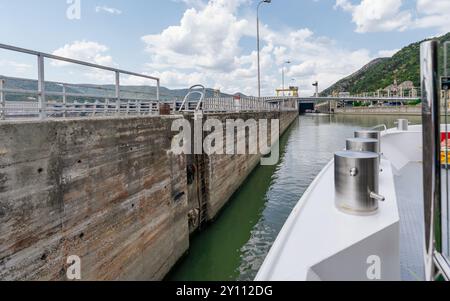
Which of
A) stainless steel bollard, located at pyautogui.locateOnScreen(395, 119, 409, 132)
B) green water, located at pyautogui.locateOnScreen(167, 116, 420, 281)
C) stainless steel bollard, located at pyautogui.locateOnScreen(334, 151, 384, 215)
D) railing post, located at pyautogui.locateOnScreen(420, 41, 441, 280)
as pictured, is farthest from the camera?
stainless steel bollard, located at pyautogui.locateOnScreen(395, 119, 409, 132)

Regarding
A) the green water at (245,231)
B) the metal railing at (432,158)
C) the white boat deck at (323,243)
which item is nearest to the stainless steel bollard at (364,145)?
the white boat deck at (323,243)

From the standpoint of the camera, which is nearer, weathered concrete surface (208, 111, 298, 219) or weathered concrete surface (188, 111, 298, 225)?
weathered concrete surface (188, 111, 298, 225)

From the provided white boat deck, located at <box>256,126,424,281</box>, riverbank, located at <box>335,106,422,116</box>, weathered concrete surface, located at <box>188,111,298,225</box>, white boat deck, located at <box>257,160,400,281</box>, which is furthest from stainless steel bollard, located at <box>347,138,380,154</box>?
riverbank, located at <box>335,106,422,116</box>

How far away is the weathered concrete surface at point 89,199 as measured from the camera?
10.2ft

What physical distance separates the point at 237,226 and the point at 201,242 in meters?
1.42

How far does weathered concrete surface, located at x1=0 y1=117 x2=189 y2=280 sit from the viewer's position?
122 inches

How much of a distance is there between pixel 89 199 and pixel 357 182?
362 centimetres

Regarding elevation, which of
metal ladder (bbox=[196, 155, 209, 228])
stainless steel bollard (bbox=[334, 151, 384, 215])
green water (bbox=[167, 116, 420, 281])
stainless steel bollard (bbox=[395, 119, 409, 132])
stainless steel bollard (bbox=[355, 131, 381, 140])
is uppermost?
stainless steel bollard (bbox=[395, 119, 409, 132])

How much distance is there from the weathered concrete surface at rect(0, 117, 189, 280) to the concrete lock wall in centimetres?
1

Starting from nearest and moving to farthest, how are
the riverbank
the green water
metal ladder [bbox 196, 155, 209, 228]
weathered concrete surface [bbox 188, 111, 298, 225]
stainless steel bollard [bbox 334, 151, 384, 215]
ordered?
1. stainless steel bollard [bbox 334, 151, 384, 215]
2. the green water
3. weathered concrete surface [bbox 188, 111, 298, 225]
4. metal ladder [bbox 196, 155, 209, 228]
5. the riverbank

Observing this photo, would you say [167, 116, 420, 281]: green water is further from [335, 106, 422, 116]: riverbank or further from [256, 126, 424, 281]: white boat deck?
[335, 106, 422, 116]: riverbank

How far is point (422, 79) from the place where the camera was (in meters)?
1.59

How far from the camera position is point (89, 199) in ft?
13.5

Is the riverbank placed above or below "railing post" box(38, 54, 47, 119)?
above
